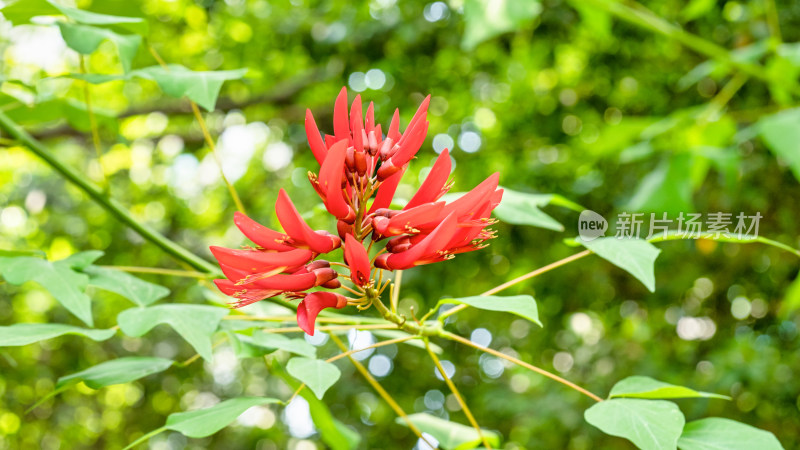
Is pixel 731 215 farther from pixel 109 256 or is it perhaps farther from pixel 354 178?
pixel 109 256

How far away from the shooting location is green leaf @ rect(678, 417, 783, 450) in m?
1.07

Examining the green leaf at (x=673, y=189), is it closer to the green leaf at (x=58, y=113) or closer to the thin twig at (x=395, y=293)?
the thin twig at (x=395, y=293)

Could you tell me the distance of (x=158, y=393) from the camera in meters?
5.82

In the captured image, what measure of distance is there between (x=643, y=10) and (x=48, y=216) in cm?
382

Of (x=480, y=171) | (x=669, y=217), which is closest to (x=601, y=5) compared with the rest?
(x=669, y=217)

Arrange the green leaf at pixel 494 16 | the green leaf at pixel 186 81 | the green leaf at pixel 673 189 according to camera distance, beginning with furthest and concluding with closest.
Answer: the green leaf at pixel 673 189
the green leaf at pixel 494 16
the green leaf at pixel 186 81

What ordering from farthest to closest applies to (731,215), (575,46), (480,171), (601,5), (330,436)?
(575,46) → (480,171) → (731,215) → (601,5) → (330,436)

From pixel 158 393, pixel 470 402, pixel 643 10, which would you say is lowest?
pixel 158 393

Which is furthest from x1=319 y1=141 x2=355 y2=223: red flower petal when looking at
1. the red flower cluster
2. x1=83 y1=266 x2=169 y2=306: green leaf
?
x1=83 y1=266 x2=169 y2=306: green leaf

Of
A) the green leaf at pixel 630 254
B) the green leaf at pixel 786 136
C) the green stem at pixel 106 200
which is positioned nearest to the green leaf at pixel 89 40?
the green stem at pixel 106 200

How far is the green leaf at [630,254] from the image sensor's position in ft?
3.65

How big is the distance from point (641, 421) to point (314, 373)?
1.51 ft

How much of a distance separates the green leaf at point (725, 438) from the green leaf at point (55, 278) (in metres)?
0.96

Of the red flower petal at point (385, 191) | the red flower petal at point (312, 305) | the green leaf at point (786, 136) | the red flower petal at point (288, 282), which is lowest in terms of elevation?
the green leaf at point (786, 136)
